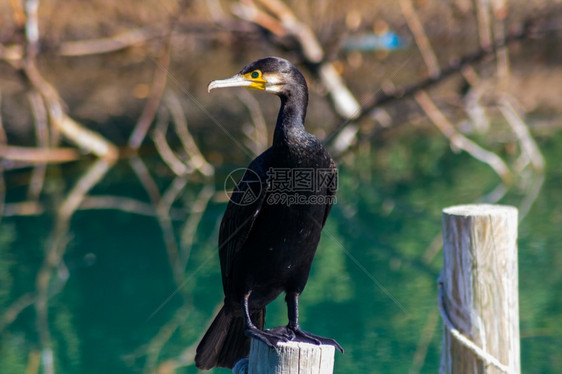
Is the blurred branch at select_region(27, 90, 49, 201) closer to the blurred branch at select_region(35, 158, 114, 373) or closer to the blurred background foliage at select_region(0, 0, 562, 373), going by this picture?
the blurred background foliage at select_region(0, 0, 562, 373)

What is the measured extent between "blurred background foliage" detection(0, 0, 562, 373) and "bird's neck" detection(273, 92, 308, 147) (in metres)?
1.26

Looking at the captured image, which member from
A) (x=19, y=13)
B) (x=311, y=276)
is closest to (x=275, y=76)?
(x=311, y=276)

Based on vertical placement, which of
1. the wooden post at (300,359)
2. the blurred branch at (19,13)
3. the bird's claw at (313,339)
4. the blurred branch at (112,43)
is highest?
the blurred branch at (112,43)

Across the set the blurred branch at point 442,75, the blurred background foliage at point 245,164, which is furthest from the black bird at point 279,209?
the blurred branch at point 442,75

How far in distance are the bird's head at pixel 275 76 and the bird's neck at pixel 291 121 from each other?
0.12 feet

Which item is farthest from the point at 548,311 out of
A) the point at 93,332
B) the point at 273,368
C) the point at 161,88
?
the point at 161,88

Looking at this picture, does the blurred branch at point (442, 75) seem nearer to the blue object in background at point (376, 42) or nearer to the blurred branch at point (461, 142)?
the blurred branch at point (461, 142)

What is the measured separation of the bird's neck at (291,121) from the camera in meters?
2.69

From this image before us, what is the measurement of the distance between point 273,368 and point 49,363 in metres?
3.14

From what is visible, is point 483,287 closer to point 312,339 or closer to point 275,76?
point 312,339

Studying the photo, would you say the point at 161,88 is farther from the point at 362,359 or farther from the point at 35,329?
the point at 362,359

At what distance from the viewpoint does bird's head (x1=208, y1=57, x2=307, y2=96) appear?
2.74 metres

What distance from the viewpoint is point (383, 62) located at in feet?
51.2

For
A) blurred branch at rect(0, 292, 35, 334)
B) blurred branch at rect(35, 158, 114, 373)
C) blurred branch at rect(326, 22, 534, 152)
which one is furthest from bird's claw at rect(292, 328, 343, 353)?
blurred branch at rect(326, 22, 534, 152)
